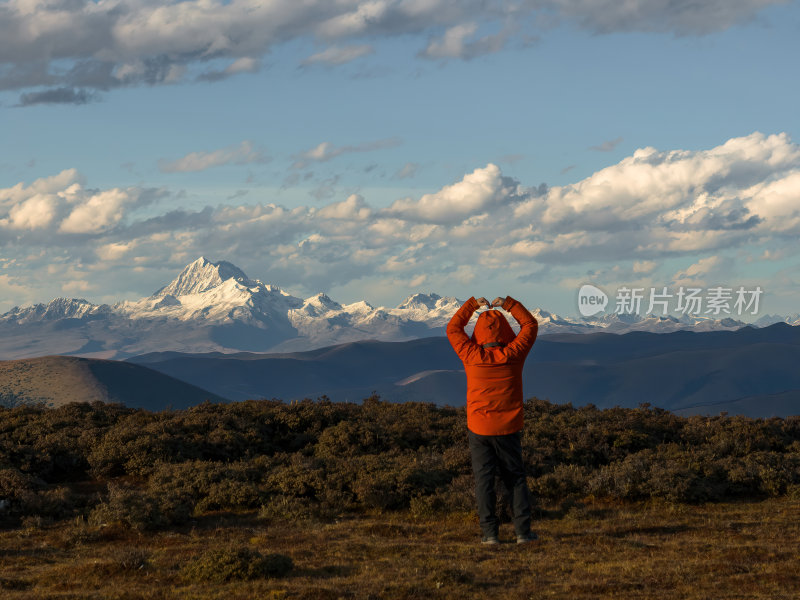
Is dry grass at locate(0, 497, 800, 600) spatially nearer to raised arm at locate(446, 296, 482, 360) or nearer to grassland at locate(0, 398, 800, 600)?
grassland at locate(0, 398, 800, 600)

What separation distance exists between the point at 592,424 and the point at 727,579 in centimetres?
1323

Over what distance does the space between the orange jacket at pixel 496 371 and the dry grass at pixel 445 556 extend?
6.18ft

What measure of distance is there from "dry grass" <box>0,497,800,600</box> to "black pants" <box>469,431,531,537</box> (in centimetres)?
39

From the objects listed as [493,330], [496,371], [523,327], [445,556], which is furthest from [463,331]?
[445,556]

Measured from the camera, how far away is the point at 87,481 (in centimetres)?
1986

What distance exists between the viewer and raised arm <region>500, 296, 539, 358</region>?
42.0ft

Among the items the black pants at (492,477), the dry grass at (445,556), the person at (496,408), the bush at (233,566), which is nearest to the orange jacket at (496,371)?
the person at (496,408)

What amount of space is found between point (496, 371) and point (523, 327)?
32.5 inches

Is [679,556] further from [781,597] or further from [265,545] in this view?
[265,545]

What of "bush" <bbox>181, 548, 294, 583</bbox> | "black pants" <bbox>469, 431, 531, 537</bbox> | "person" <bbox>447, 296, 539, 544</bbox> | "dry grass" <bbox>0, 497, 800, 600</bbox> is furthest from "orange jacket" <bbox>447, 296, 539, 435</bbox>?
"bush" <bbox>181, 548, 294, 583</bbox>

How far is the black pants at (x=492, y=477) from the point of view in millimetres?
12867

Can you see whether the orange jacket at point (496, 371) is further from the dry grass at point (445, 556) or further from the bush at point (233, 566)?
the bush at point (233, 566)

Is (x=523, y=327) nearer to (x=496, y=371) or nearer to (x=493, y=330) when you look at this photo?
(x=493, y=330)

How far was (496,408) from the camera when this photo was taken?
12.9 meters
